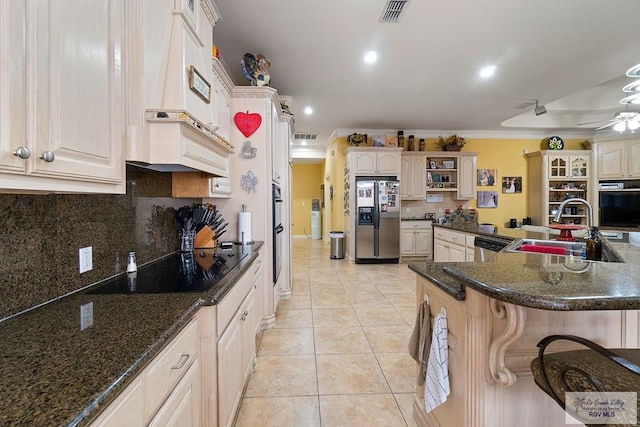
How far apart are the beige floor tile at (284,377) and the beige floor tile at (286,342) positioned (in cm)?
9

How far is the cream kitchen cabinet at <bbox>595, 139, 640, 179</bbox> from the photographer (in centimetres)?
553

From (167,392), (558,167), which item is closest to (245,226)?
(167,392)

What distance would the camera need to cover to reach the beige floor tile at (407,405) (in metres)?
1.69

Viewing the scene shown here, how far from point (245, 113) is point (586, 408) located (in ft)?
9.34

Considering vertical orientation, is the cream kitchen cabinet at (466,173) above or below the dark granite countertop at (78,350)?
above

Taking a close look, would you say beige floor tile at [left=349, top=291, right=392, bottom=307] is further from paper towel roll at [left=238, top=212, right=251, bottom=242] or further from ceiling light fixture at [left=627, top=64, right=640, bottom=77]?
ceiling light fixture at [left=627, top=64, right=640, bottom=77]

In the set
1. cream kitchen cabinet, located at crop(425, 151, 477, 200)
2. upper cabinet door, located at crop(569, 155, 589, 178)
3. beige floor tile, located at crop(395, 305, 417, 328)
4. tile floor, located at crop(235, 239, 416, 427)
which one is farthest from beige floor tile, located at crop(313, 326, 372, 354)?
upper cabinet door, located at crop(569, 155, 589, 178)

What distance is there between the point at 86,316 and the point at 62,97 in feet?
2.24

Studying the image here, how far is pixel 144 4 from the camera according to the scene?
1.18 m

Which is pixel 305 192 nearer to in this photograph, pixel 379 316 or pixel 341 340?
pixel 379 316

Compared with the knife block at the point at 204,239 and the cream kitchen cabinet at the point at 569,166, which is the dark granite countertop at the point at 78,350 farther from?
the cream kitchen cabinet at the point at 569,166

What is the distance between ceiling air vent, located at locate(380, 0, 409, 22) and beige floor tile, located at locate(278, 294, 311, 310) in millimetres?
3066

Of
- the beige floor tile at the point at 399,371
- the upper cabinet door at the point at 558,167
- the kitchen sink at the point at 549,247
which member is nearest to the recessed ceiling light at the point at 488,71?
the kitchen sink at the point at 549,247

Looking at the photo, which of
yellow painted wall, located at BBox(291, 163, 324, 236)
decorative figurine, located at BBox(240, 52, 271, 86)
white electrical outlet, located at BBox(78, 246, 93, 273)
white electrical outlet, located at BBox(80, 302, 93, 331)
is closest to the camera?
white electrical outlet, located at BBox(80, 302, 93, 331)
